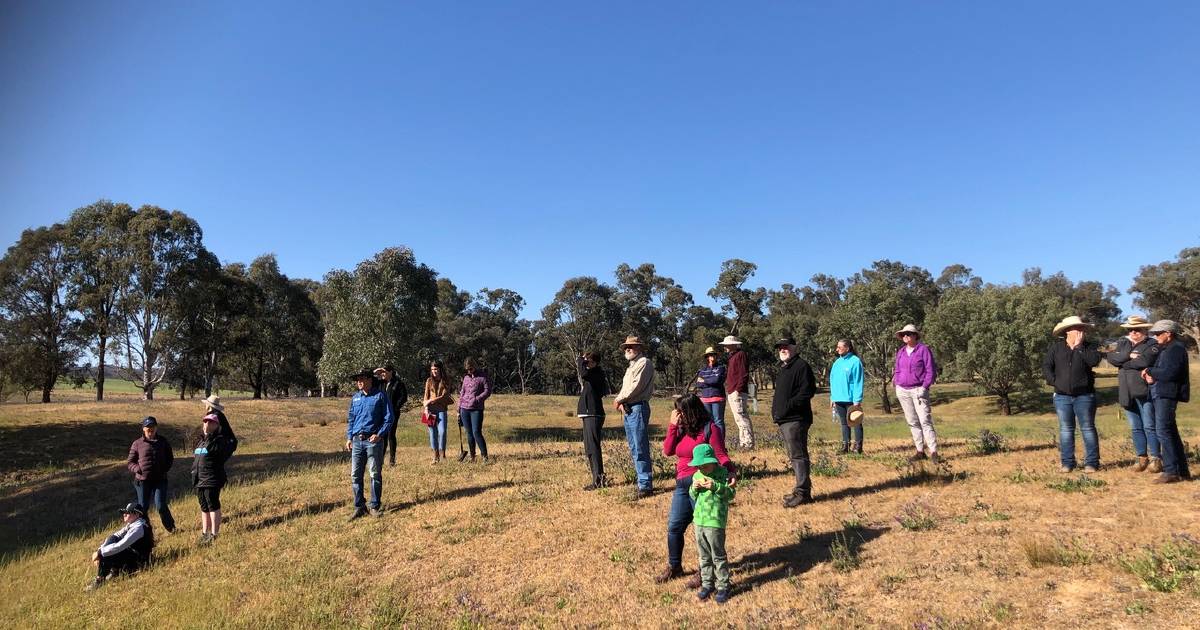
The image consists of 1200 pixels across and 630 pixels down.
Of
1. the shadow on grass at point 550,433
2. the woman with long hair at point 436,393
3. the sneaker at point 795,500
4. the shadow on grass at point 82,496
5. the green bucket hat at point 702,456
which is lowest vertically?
the shadow on grass at point 550,433

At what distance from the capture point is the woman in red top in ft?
18.0

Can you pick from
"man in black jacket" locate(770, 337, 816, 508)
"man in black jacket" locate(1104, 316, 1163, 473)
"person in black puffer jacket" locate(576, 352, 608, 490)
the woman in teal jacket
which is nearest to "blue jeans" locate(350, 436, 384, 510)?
"person in black puffer jacket" locate(576, 352, 608, 490)

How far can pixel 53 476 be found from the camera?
58.1 ft

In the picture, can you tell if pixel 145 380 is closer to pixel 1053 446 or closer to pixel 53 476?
pixel 53 476

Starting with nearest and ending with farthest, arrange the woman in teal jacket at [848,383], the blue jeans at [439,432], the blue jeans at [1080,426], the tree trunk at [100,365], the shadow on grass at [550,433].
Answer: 1. the blue jeans at [1080,426]
2. the woman in teal jacket at [848,383]
3. the blue jeans at [439,432]
4. the shadow on grass at [550,433]
5. the tree trunk at [100,365]

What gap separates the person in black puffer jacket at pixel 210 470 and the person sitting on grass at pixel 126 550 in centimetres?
75

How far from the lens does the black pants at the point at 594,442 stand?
28.7 feet

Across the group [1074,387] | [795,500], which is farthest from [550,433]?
[1074,387]

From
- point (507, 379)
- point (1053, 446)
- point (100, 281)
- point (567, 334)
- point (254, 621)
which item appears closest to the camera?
point (254, 621)

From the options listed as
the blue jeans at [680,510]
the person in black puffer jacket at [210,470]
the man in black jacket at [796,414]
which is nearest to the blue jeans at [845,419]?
the man in black jacket at [796,414]

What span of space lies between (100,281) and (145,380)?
702 cm

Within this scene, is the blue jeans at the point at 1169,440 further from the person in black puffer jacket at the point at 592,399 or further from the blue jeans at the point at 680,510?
the person in black puffer jacket at the point at 592,399

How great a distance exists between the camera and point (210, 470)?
8.77 metres

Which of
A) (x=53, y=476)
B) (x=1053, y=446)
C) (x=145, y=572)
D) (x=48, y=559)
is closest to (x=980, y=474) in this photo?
(x=1053, y=446)
